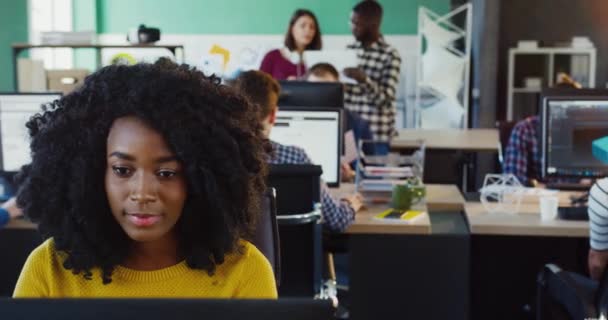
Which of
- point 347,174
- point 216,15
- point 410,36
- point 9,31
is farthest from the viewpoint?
point 216,15

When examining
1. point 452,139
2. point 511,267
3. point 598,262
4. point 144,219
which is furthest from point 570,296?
point 452,139

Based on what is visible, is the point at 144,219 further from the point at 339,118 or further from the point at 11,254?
the point at 339,118

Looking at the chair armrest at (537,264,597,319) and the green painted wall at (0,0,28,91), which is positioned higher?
the green painted wall at (0,0,28,91)

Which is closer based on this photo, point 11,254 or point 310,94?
point 11,254

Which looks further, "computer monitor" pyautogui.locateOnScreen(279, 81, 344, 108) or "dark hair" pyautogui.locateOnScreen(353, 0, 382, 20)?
"dark hair" pyautogui.locateOnScreen(353, 0, 382, 20)

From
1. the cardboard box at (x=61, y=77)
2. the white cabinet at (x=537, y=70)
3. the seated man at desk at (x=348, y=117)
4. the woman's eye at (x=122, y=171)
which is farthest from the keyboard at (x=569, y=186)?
the white cabinet at (x=537, y=70)

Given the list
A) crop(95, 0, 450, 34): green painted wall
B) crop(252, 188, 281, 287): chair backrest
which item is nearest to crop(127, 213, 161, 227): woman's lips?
crop(252, 188, 281, 287): chair backrest

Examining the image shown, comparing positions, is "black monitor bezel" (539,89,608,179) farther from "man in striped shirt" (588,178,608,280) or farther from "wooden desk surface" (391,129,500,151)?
"wooden desk surface" (391,129,500,151)

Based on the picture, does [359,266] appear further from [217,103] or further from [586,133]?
[217,103]

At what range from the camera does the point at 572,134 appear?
3633 millimetres

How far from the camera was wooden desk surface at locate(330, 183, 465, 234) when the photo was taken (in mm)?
3246

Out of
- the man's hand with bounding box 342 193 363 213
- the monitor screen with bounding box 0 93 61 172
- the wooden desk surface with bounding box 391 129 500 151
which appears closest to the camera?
the man's hand with bounding box 342 193 363 213

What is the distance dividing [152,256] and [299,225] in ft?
5.11

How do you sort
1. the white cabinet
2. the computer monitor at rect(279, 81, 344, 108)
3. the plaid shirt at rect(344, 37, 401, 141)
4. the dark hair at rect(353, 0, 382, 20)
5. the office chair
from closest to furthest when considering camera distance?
the office chair
the computer monitor at rect(279, 81, 344, 108)
the dark hair at rect(353, 0, 382, 20)
the plaid shirt at rect(344, 37, 401, 141)
the white cabinet
